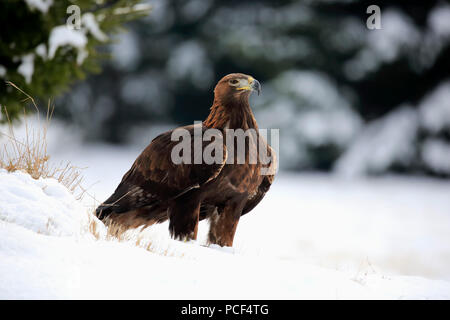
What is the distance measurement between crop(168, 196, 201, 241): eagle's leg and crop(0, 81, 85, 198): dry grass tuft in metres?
0.73

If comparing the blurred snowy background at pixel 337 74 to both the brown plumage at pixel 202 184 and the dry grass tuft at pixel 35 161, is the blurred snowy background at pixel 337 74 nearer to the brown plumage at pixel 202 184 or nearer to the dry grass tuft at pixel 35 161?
the brown plumage at pixel 202 184

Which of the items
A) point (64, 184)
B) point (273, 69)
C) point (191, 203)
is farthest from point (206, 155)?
point (273, 69)

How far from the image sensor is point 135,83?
1616cm

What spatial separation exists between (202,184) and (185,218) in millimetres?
296

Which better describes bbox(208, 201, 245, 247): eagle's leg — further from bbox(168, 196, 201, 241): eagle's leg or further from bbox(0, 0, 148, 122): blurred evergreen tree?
bbox(0, 0, 148, 122): blurred evergreen tree

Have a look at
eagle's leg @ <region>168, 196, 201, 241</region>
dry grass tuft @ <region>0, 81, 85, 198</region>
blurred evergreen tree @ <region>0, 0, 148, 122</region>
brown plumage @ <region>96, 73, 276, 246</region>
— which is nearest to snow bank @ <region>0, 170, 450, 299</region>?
dry grass tuft @ <region>0, 81, 85, 198</region>

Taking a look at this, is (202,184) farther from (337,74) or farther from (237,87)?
(337,74)

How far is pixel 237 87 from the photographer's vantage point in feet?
13.4

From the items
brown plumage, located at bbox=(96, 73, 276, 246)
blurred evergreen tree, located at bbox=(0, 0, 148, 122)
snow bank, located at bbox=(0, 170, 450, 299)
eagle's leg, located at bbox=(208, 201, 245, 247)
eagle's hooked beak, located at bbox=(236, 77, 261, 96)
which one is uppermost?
blurred evergreen tree, located at bbox=(0, 0, 148, 122)

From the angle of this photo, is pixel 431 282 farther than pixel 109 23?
No

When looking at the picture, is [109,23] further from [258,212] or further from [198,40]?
[198,40]

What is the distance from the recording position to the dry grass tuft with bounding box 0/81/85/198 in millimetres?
3551

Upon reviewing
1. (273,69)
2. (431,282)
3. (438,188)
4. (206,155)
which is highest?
(273,69)

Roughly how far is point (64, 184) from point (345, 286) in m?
2.16
